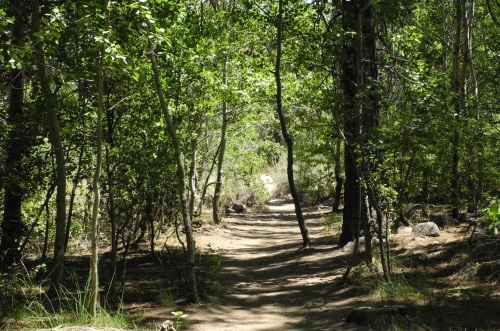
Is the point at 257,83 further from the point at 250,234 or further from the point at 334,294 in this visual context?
the point at 334,294

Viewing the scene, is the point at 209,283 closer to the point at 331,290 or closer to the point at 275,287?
the point at 275,287

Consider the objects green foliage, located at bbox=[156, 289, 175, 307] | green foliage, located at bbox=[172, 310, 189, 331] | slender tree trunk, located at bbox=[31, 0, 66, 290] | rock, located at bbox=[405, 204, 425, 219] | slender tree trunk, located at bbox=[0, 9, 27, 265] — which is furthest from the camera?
rock, located at bbox=[405, 204, 425, 219]

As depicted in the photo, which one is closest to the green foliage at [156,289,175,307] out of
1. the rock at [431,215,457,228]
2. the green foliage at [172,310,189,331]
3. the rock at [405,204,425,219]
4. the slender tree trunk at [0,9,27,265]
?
the green foliage at [172,310,189,331]

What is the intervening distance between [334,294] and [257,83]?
8.40 m

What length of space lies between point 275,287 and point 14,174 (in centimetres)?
524

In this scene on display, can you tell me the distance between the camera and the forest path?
769 cm

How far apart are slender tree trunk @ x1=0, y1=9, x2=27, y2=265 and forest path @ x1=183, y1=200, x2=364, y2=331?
3741 millimetres

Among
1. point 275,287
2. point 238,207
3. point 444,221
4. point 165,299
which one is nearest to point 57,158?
point 165,299

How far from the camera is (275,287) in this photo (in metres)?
10.1

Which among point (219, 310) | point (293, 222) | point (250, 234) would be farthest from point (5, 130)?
point (293, 222)

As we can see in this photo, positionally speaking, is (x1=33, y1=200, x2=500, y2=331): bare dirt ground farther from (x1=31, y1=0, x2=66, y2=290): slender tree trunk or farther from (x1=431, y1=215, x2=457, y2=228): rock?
(x1=31, y1=0, x2=66, y2=290): slender tree trunk

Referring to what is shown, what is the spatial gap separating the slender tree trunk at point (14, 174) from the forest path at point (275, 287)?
12.3 feet

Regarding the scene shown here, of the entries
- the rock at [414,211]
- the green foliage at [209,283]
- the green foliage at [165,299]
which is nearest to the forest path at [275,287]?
the green foliage at [209,283]

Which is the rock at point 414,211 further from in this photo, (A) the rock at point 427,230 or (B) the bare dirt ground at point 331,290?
(A) the rock at point 427,230
